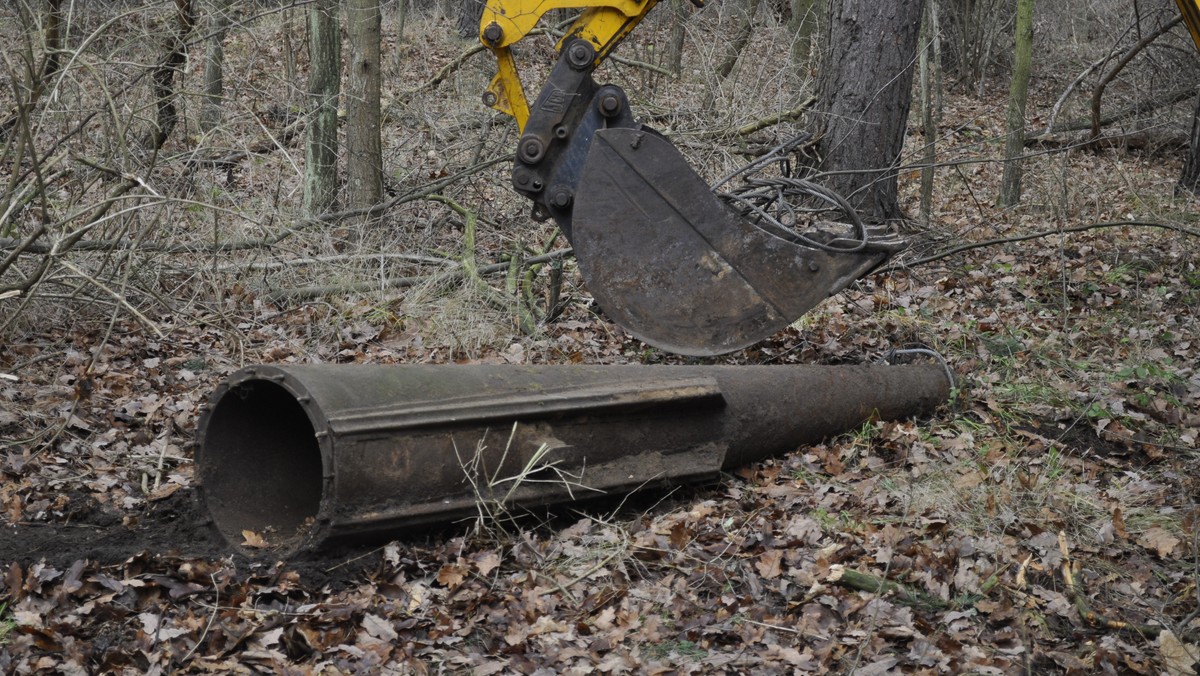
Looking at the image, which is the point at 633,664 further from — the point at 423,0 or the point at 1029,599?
the point at 423,0

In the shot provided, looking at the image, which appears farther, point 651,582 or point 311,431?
point 311,431

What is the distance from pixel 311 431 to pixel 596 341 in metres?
2.36

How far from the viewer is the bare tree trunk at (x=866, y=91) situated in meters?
7.77

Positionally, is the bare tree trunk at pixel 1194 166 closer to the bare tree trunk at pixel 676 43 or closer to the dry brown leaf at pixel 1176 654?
the bare tree trunk at pixel 676 43

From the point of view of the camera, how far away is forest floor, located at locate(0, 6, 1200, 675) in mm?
3504

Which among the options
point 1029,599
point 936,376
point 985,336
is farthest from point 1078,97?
point 1029,599

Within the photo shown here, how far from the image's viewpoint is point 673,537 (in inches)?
169

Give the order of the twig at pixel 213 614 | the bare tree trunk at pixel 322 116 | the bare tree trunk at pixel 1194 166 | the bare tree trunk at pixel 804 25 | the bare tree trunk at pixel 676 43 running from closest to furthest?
the twig at pixel 213 614
the bare tree trunk at pixel 322 116
the bare tree trunk at pixel 1194 166
the bare tree trunk at pixel 804 25
the bare tree trunk at pixel 676 43

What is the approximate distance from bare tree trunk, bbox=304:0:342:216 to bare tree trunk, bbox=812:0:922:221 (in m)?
4.05

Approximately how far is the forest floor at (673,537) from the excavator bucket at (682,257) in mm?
397

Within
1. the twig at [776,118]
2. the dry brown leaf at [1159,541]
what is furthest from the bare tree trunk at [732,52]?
the dry brown leaf at [1159,541]

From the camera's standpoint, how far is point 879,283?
7758 millimetres

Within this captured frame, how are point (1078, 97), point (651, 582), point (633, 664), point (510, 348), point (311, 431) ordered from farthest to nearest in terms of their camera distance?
point (1078, 97) → point (510, 348) → point (311, 431) → point (651, 582) → point (633, 664)

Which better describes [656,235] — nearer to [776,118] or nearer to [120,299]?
[120,299]
